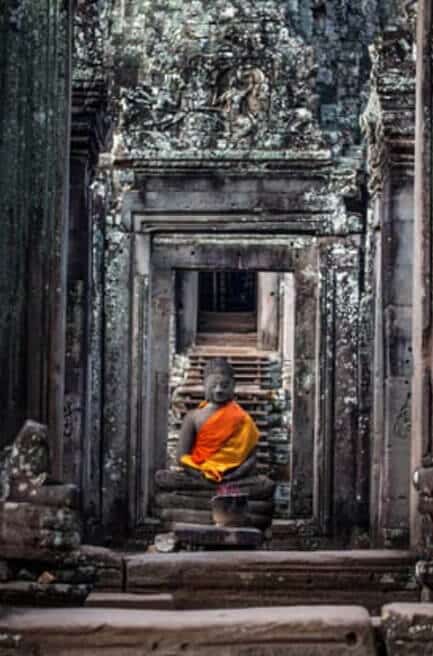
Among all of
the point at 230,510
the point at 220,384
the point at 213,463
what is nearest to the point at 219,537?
the point at 230,510

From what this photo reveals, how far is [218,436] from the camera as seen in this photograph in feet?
40.3

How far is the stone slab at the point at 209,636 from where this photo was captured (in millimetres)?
4742

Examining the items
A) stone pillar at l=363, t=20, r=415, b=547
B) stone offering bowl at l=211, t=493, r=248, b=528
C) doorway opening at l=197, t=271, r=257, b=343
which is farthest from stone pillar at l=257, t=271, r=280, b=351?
stone offering bowl at l=211, t=493, r=248, b=528

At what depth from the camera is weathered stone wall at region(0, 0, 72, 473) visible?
22.5ft

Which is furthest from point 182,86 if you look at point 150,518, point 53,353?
point 53,353

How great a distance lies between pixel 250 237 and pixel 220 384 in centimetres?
149

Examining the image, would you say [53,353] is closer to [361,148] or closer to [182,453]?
[182,453]

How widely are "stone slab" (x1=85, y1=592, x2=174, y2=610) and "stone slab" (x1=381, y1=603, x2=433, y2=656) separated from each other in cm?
201

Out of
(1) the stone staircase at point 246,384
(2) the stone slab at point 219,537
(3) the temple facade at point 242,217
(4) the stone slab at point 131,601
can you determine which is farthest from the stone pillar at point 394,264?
(1) the stone staircase at point 246,384

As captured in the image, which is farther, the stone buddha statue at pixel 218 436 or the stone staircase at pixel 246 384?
the stone staircase at pixel 246 384

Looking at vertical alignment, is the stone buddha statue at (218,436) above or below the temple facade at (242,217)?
below

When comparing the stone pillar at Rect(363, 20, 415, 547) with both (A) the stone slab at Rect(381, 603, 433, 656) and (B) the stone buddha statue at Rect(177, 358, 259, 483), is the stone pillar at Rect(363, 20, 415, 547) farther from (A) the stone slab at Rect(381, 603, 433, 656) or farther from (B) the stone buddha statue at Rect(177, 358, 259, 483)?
(A) the stone slab at Rect(381, 603, 433, 656)

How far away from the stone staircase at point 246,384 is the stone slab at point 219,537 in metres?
8.46

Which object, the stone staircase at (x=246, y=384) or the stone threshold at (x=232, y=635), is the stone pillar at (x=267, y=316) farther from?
the stone threshold at (x=232, y=635)
